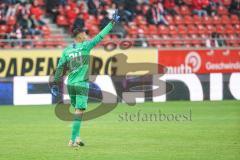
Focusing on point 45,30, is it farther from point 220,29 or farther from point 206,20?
point 220,29

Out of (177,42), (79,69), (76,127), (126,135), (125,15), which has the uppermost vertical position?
(125,15)

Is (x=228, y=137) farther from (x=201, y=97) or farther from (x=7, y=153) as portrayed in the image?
(x=201, y=97)

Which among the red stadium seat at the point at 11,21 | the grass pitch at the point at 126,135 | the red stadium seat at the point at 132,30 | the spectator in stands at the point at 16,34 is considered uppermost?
the red stadium seat at the point at 11,21

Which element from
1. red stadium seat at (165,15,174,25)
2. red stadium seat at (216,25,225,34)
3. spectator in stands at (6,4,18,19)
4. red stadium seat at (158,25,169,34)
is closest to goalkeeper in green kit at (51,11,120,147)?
spectator in stands at (6,4,18,19)

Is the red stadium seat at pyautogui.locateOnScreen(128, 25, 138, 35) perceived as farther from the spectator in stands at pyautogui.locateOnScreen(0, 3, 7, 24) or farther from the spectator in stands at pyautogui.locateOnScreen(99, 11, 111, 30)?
the spectator in stands at pyautogui.locateOnScreen(0, 3, 7, 24)

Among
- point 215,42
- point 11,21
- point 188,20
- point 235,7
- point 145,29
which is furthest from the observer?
point 235,7

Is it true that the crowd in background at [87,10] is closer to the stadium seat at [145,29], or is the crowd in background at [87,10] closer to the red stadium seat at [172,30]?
the red stadium seat at [172,30]

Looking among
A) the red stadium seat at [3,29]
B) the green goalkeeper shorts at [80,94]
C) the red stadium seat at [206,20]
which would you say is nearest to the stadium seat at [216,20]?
the red stadium seat at [206,20]

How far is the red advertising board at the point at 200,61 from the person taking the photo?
25953 mm

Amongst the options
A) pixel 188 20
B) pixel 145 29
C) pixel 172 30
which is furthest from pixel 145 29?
pixel 188 20

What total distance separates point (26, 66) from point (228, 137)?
35.7 feet

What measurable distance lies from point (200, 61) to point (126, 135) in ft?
37.6

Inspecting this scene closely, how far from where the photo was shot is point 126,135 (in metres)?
15.6

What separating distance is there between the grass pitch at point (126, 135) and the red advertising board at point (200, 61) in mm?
3457
